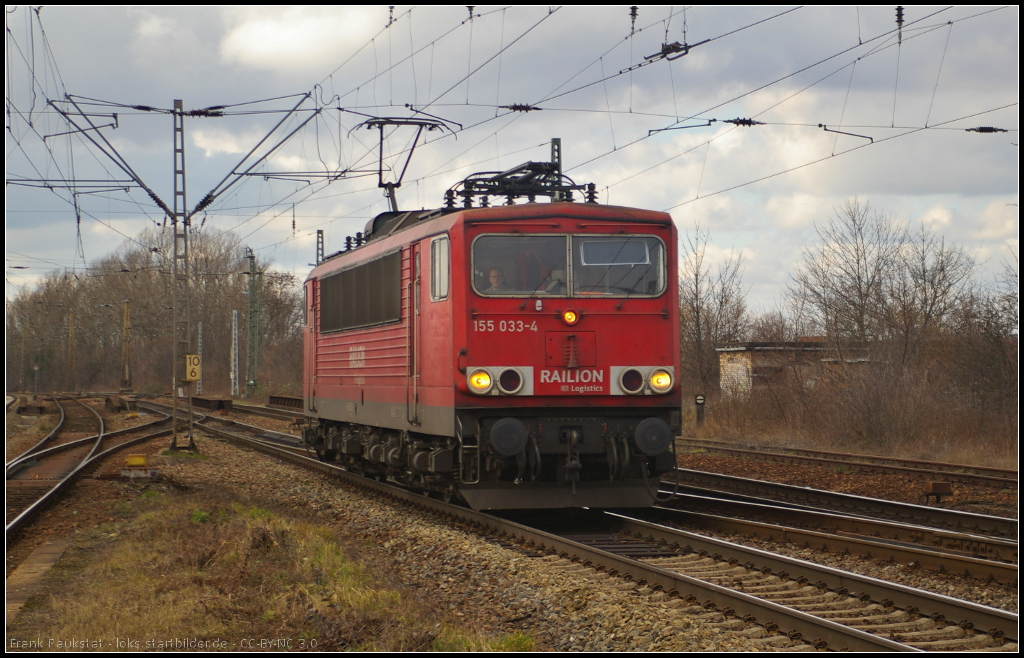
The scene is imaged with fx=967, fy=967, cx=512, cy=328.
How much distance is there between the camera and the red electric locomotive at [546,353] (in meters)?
10.1

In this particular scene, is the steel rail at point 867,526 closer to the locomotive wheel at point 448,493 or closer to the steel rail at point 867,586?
the steel rail at point 867,586

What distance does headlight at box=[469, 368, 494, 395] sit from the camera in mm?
9930

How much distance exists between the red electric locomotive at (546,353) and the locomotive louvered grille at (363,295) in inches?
34.7

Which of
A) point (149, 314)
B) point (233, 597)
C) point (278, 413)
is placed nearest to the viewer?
point (233, 597)

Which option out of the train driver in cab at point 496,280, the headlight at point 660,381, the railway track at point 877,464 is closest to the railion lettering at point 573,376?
the headlight at point 660,381

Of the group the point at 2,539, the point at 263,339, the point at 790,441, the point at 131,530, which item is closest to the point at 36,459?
the point at 131,530

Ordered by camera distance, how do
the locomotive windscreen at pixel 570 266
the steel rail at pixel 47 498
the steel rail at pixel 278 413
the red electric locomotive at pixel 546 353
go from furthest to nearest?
the steel rail at pixel 278 413 → the steel rail at pixel 47 498 → the locomotive windscreen at pixel 570 266 → the red electric locomotive at pixel 546 353

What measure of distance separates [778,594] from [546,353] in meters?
3.90

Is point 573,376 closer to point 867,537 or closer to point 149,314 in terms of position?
point 867,537

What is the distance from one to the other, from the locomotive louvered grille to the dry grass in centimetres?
328

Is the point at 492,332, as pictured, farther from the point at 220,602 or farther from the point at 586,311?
the point at 220,602

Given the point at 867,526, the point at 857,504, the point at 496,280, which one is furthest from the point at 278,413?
the point at 867,526

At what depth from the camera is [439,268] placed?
10.6 meters

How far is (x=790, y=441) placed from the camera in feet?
72.5
